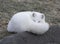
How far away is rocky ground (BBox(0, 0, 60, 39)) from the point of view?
5.42 metres

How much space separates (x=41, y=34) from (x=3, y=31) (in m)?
0.88

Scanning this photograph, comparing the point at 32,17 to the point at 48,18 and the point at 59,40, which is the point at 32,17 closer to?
the point at 59,40

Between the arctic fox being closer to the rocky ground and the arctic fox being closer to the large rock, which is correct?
the large rock

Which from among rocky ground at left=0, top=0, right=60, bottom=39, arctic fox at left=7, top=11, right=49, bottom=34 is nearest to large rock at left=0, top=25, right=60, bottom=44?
arctic fox at left=7, top=11, right=49, bottom=34

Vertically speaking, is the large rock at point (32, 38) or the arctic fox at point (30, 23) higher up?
the arctic fox at point (30, 23)

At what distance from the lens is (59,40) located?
3.93 metres

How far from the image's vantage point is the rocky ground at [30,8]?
5418mm

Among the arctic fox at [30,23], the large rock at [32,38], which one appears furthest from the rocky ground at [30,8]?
the large rock at [32,38]

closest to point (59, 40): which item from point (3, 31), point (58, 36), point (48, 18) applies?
point (58, 36)

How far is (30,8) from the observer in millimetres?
6027

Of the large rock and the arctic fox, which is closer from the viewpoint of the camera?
the large rock

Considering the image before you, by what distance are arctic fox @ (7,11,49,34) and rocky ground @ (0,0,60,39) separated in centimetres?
51

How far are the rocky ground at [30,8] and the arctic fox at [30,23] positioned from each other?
1.66ft

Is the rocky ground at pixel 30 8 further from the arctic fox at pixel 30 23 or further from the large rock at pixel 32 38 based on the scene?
the large rock at pixel 32 38
